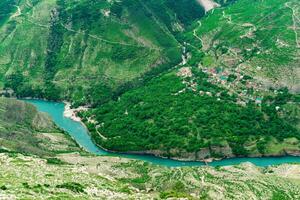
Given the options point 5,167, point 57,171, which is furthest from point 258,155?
point 5,167

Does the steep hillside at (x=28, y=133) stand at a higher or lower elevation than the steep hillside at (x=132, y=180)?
higher

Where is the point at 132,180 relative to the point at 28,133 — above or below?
below

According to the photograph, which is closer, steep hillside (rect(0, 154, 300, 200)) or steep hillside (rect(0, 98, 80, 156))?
steep hillside (rect(0, 154, 300, 200))

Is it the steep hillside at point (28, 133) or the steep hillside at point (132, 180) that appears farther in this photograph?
the steep hillside at point (28, 133)

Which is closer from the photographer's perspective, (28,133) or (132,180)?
(132,180)
